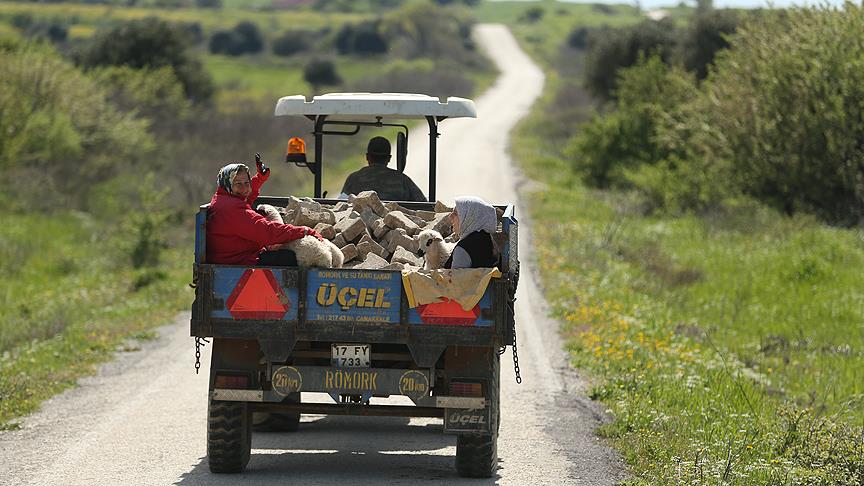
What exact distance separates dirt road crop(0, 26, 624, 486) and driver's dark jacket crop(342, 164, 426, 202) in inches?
74.9

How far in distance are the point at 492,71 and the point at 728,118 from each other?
67471 millimetres

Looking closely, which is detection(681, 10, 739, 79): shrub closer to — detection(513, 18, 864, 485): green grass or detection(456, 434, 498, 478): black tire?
detection(513, 18, 864, 485): green grass

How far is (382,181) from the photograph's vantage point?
1188cm

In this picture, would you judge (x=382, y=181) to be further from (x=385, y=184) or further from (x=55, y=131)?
(x=55, y=131)

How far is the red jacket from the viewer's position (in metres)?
9.04

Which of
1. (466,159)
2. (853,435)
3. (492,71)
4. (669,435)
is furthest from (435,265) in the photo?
(492,71)

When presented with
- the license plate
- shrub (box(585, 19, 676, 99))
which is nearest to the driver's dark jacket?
the license plate

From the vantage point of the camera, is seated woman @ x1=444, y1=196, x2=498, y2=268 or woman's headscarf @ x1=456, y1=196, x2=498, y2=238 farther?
woman's headscarf @ x1=456, y1=196, x2=498, y2=238

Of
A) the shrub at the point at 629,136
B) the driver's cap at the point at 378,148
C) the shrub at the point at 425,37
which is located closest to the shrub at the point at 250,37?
the shrub at the point at 425,37

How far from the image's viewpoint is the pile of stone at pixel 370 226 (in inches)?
368

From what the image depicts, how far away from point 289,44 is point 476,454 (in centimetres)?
9640

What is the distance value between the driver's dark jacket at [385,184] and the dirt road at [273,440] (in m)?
1.90

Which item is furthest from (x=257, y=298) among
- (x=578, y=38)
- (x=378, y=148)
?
(x=578, y=38)

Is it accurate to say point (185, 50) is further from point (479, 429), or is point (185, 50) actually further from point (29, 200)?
point (479, 429)
